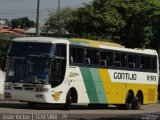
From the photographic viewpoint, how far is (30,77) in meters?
23.0

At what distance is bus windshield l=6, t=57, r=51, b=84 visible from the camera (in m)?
22.9

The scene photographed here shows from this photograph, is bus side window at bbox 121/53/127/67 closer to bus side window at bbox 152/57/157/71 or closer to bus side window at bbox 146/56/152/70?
bus side window at bbox 146/56/152/70

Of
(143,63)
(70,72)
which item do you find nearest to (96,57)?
(70,72)

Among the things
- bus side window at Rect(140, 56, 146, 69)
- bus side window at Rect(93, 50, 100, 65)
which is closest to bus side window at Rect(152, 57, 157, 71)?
bus side window at Rect(140, 56, 146, 69)

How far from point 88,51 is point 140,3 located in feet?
86.8

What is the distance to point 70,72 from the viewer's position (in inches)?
944

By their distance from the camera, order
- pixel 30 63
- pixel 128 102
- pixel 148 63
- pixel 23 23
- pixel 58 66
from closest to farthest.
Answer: pixel 30 63 < pixel 58 66 < pixel 128 102 < pixel 148 63 < pixel 23 23

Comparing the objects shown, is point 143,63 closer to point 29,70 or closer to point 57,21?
point 29,70

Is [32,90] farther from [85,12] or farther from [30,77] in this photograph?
[85,12]

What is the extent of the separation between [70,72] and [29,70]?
1865 millimetres

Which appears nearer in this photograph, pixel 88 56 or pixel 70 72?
pixel 70 72

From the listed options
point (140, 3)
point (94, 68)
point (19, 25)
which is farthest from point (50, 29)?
point (19, 25)

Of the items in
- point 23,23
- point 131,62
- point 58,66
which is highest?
point 58,66

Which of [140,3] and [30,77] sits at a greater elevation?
[140,3]
